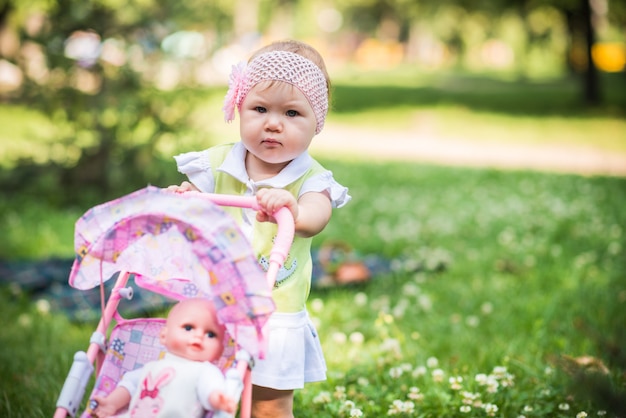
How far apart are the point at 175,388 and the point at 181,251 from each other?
0.40 meters

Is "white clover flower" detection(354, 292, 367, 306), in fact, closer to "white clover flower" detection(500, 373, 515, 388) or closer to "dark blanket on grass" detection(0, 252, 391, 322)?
"dark blanket on grass" detection(0, 252, 391, 322)

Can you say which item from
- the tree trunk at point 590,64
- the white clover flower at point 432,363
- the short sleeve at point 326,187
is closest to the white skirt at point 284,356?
the short sleeve at point 326,187

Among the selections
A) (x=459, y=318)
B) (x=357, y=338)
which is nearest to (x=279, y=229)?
(x=357, y=338)

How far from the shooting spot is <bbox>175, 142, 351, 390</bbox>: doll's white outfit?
8.52 ft

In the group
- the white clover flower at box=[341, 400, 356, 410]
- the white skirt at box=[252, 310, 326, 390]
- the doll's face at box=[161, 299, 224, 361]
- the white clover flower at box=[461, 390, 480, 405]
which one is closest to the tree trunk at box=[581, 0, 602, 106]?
the white clover flower at box=[461, 390, 480, 405]

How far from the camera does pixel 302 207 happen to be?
2592mm

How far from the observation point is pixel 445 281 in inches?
213

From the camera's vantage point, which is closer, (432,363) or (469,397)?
(469,397)

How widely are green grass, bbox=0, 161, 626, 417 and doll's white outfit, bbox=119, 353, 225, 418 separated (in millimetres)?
963

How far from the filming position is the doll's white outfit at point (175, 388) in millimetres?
2195

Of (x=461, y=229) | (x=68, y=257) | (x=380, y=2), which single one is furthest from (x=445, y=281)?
(x=380, y=2)

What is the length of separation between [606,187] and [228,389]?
7977mm

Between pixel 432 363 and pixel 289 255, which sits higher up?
pixel 289 255

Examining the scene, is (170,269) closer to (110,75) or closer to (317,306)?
(317,306)
